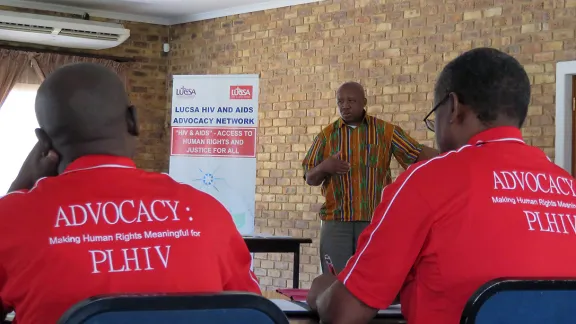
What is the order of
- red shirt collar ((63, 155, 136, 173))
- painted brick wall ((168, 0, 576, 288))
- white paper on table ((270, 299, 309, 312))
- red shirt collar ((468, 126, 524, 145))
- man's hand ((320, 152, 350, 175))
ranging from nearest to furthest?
red shirt collar ((63, 155, 136, 173)) < red shirt collar ((468, 126, 524, 145)) < white paper on table ((270, 299, 309, 312)) < man's hand ((320, 152, 350, 175)) < painted brick wall ((168, 0, 576, 288))

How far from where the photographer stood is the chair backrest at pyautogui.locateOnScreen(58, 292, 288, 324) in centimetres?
122

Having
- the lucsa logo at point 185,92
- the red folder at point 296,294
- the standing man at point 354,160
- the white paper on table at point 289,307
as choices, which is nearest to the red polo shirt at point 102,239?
the white paper on table at point 289,307

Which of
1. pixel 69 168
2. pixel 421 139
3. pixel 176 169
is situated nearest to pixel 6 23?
pixel 176 169

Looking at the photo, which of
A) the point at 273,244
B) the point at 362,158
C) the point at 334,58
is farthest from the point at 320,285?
the point at 334,58

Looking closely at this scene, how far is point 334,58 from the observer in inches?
308

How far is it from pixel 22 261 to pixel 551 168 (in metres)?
1.13

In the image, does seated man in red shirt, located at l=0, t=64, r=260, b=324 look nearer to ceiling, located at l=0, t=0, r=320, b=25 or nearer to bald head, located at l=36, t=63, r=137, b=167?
bald head, located at l=36, t=63, r=137, b=167

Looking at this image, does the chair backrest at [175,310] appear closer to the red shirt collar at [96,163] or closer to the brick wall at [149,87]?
the red shirt collar at [96,163]

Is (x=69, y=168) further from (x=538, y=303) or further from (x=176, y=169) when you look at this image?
(x=176, y=169)

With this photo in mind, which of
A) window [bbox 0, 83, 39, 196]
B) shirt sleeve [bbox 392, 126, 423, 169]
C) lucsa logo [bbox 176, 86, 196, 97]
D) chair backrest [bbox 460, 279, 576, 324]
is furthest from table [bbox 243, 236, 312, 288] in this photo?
chair backrest [bbox 460, 279, 576, 324]

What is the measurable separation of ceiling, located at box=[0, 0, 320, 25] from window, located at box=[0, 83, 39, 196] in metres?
0.91

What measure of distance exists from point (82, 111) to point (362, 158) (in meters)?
3.90

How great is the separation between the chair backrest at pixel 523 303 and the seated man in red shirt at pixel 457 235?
0.19m

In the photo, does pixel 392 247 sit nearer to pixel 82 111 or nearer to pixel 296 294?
pixel 82 111
